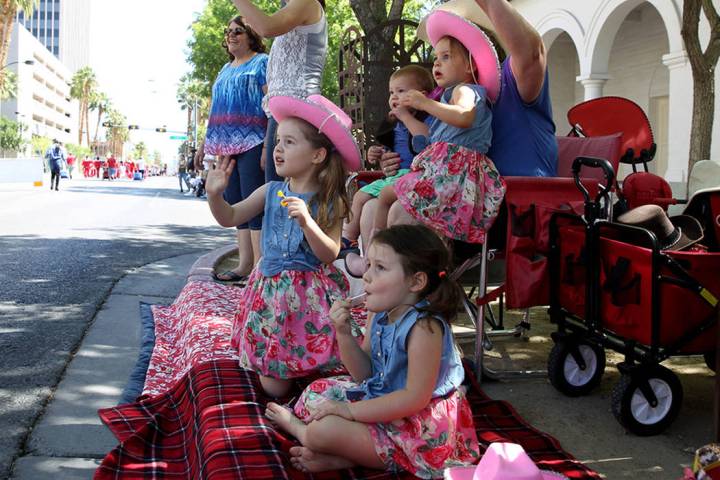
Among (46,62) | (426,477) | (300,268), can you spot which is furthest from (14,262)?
(46,62)

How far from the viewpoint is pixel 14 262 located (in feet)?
25.0

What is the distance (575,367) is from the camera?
3750mm

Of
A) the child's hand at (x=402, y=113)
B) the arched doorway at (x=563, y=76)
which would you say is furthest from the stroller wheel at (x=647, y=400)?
the arched doorway at (x=563, y=76)

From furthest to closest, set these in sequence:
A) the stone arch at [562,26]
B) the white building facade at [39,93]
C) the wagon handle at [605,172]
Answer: the white building facade at [39,93], the stone arch at [562,26], the wagon handle at [605,172]

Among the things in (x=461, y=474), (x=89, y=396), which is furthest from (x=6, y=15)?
(x=461, y=474)

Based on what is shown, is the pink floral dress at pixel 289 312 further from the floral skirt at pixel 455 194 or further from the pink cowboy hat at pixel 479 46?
the pink cowboy hat at pixel 479 46

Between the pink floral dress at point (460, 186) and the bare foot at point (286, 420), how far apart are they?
3.92 feet

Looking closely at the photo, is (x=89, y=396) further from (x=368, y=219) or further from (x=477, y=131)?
(x=477, y=131)

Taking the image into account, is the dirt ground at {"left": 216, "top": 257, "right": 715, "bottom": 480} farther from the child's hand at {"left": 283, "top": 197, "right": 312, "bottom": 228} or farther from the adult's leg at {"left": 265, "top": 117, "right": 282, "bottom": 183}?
the adult's leg at {"left": 265, "top": 117, "right": 282, "bottom": 183}

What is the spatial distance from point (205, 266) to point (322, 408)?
4540mm

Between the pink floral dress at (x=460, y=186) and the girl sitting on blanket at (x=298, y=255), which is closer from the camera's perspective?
the girl sitting on blanket at (x=298, y=255)

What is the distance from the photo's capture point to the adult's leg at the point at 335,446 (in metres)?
2.59

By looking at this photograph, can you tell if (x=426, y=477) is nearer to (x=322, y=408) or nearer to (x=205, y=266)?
(x=322, y=408)

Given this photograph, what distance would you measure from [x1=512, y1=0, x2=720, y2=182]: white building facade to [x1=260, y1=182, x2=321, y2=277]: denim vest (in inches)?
398
